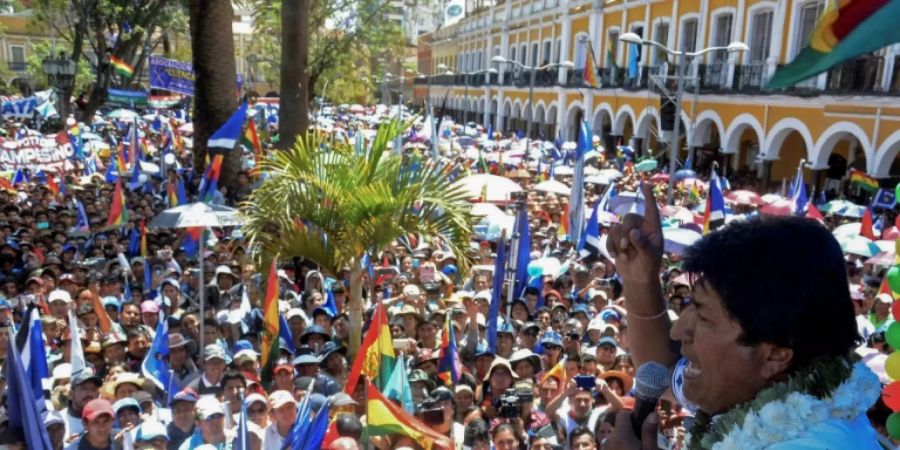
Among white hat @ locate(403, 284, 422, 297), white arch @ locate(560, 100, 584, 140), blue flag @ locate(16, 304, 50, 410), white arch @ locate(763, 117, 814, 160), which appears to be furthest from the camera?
white arch @ locate(560, 100, 584, 140)

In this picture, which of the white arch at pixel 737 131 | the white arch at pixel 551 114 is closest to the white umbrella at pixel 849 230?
the white arch at pixel 737 131

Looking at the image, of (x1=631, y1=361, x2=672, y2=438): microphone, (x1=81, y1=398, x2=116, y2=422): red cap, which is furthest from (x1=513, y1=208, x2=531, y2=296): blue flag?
(x1=631, y1=361, x2=672, y2=438): microphone

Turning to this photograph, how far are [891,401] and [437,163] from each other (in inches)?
175

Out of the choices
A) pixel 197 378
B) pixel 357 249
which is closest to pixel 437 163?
pixel 357 249

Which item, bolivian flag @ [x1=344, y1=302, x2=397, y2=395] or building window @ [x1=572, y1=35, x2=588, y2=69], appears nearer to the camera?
bolivian flag @ [x1=344, y1=302, x2=397, y2=395]

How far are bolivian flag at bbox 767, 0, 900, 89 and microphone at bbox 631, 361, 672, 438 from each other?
862 millimetres

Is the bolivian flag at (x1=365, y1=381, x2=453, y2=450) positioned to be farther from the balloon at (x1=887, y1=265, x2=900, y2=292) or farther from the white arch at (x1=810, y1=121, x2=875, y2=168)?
the white arch at (x1=810, y1=121, x2=875, y2=168)

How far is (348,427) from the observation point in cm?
504

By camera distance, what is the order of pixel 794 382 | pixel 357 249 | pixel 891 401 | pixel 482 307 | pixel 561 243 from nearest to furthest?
1. pixel 794 382
2. pixel 891 401
3. pixel 357 249
4. pixel 482 307
5. pixel 561 243

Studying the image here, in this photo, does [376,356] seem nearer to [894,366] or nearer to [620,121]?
[894,366]

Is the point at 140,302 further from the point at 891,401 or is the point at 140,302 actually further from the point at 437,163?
the point at 891,401

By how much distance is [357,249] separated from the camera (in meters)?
6.12

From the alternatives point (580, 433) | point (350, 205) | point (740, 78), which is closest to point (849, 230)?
point (580, 433)

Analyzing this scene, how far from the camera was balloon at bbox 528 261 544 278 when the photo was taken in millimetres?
9754
